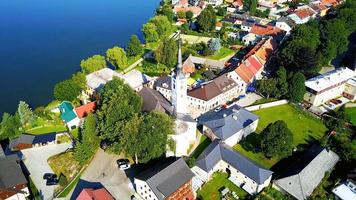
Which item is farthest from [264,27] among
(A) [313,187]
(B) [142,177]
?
(B) [142,177]

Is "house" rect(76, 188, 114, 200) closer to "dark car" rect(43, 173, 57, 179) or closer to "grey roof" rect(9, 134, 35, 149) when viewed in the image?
"dark car" rect(43, 173, 57, 179)

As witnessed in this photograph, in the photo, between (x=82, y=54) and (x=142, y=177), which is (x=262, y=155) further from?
(x=82, y=54)

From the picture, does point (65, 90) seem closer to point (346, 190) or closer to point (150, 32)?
point (150, 32)

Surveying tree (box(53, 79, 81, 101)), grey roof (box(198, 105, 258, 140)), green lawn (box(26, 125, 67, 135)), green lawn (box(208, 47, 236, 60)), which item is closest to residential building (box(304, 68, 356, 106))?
grey roof (box(198, 105, 258, 140))

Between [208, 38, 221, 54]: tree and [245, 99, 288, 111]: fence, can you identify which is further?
[208, 38, 221, 54]: tree

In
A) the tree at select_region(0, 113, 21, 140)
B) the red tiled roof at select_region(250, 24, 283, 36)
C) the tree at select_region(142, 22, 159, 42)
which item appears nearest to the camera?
the tree at select_region(0, 113, 21, 140)

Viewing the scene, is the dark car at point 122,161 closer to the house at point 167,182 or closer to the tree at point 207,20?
the house at point 167,182

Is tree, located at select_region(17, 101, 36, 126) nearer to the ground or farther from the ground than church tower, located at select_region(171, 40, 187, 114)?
nearer to the ground
